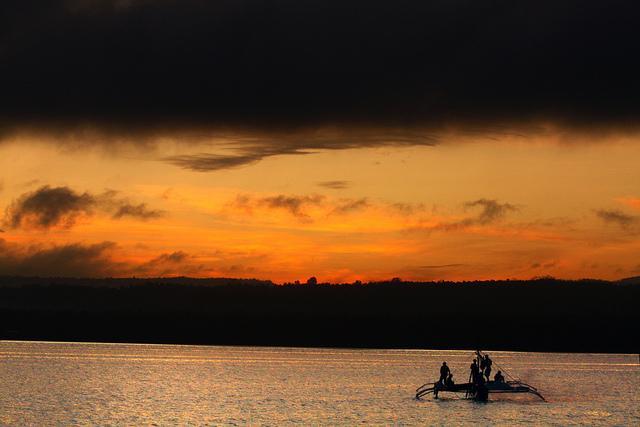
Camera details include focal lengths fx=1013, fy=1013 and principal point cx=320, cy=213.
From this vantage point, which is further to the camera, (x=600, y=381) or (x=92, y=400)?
(x=600, y=381)

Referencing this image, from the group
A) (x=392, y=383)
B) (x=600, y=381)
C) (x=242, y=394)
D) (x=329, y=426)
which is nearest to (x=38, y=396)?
(x=242, y=394)

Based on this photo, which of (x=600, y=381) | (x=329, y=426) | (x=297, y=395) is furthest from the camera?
(x=600, y=381)

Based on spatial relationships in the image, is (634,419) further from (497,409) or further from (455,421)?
(455,421)

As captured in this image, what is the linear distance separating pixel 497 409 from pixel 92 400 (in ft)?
159

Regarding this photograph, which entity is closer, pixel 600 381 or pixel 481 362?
pixel 481 362

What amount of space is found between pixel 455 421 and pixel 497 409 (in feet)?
47.3

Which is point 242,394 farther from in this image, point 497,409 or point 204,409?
point 497,409

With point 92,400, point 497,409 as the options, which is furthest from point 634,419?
point 92,400

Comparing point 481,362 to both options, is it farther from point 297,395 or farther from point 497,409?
point 297,395

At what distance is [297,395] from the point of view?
133 metres

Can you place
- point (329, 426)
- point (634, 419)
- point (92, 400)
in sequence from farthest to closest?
point (92, 400) < point (634, 419) < point (329, 426)

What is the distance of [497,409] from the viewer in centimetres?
10744

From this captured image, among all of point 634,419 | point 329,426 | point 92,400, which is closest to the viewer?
point 329,426

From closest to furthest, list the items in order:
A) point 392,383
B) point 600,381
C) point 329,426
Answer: point 329,426 < point 392,383 < point 600,381
